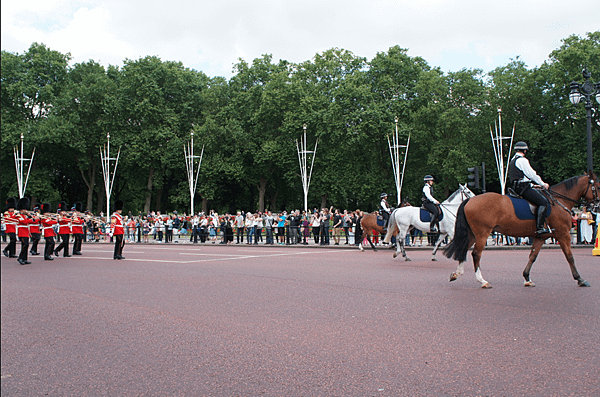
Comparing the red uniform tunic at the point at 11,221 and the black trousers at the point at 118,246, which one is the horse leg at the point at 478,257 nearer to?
the black trousers at the point at 118,246

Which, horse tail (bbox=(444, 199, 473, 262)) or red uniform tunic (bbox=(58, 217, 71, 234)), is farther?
red uniform tunic (bbox=(58, 217, 71, 234))

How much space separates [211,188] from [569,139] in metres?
34.4

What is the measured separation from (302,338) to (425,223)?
12614 mm

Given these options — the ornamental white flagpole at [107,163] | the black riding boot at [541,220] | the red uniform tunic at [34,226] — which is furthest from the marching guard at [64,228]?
the ornamental white flagpole at [107,163]

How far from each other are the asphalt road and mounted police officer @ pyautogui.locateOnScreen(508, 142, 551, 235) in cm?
130

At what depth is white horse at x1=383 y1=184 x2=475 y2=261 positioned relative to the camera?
670 inches

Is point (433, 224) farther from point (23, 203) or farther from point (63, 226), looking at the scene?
point (63, 226)

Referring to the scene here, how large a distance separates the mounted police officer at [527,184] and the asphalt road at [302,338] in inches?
51.4

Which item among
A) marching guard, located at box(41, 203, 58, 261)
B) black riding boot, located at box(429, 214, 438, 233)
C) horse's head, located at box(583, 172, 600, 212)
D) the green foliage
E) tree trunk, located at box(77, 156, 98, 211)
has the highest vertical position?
the green foliage

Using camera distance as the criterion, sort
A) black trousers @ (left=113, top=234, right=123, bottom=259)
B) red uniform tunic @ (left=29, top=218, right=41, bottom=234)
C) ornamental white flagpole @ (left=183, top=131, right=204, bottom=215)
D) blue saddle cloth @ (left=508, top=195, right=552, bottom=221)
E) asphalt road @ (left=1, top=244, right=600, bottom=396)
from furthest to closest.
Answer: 1. ornamental white flagpole @ (left=183, top=131, right=204, bottom=215)
2. black trousers @ (left=113, top=234, right=123, bottom=259)
3. red uniform tunic @ (left=29, top=218, right=41, bottom=234)
4. blue saddle cloth @ (left=508, top=195, right=552, bottom=221)
5. asphalt road @ (left=1, top=244, right=600, bottom=396)

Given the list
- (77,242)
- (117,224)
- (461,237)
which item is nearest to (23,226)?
(117,224)

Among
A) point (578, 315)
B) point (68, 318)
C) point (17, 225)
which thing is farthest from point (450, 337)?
point (17, 225)

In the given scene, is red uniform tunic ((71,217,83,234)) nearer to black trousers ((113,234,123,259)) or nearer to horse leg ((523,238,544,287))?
black trousers ((113,234,123,259))

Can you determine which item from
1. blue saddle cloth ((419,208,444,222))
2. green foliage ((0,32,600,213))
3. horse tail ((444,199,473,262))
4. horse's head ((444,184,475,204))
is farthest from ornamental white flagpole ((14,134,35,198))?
horse tail ((444,199,473,262))
